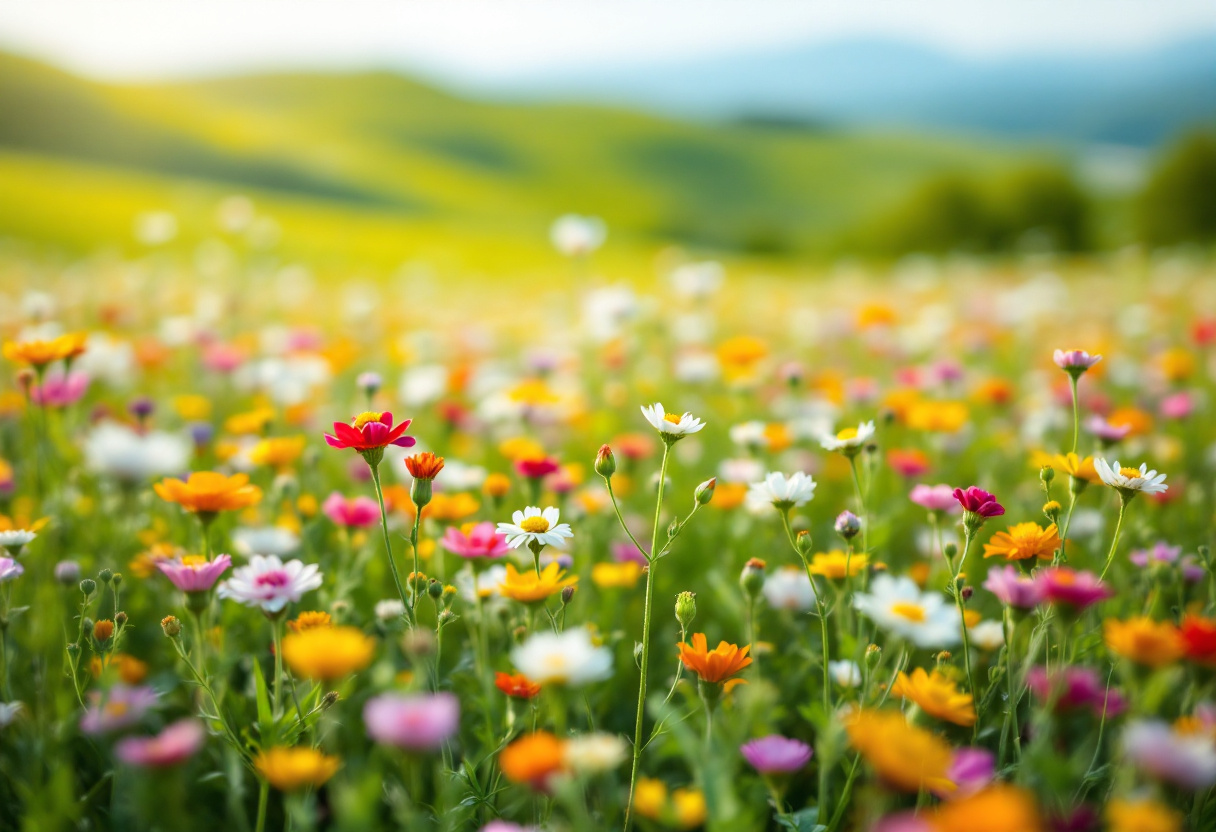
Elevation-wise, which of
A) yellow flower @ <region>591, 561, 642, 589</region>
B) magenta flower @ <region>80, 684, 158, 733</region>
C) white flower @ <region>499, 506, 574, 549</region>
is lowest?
yellow flower @ <region>591, 561, 642, 589</region>

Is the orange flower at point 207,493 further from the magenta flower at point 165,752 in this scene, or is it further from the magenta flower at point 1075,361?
the magenta flower at point 1075,361

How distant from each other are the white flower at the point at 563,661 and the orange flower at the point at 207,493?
1.95ft

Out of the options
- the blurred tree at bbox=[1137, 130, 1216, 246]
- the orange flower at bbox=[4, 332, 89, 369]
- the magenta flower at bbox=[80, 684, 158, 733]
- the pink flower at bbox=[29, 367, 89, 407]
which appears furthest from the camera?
the blurred tree at bbox=[1137, 130, 1216, 246]

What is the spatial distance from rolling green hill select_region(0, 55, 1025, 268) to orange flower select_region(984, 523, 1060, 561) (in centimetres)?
1081

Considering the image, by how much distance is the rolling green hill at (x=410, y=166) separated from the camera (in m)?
19.0

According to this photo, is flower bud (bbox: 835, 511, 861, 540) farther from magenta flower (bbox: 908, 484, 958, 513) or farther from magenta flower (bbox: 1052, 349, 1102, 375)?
magenta flower (bbox: 1052, 349, 1102, 375)

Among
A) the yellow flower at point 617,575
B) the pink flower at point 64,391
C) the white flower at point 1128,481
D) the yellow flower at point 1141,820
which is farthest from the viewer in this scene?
the pink flower at point 64,391

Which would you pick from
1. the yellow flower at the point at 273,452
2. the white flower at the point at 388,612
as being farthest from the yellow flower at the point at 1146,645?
the yellow flower at the point at 273,452

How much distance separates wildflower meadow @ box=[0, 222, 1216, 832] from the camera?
94cm

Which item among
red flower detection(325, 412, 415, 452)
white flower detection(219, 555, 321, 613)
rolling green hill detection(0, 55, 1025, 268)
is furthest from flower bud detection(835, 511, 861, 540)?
rolling green hill detection(0, 55, 1025, 268)

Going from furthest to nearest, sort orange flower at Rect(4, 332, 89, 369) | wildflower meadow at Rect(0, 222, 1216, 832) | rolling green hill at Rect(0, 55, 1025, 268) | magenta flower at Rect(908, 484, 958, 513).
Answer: rolling green hill at Rect(0, 55, 1025, 268) < orange flower at Rect(4, 332, 89, 369) < magenta flower at Rect(908, 484, 958, 513) < wildflower meadow at Rect(0, 222, 1216, 832)

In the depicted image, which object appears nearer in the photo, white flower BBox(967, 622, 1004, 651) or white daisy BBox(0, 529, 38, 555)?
white daisy BBox(0, 529, 38, 555)

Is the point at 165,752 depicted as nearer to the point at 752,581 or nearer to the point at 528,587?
the point at 528,587

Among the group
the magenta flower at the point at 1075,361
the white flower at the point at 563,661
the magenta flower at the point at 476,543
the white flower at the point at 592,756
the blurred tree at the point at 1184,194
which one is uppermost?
the blurred tree at the point at 1184,194
